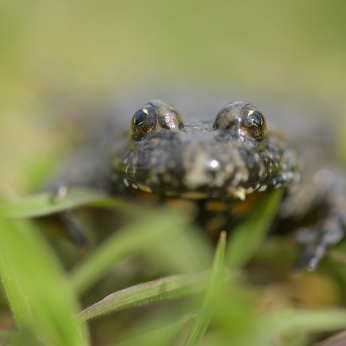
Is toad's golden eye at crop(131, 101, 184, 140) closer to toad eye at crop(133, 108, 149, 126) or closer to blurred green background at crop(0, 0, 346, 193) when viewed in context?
toad eye at crop(133, 108, 149, 126)

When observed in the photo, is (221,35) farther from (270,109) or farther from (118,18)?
(270,109)

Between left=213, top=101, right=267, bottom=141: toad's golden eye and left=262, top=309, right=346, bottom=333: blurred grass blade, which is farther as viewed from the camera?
left=213, top=101, right=267, bottom=141: toad's golden eye

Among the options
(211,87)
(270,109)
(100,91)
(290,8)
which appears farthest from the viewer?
(290,8)

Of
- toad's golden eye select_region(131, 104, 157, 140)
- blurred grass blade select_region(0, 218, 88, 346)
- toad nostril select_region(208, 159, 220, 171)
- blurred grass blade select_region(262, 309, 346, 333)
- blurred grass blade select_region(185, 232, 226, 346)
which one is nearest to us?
blurred grass blade select_region(0, 218, 88, 346)

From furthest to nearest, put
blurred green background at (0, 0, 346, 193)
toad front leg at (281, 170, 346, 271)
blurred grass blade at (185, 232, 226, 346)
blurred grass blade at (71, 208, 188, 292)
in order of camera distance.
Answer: blurred green background at (0, 0, 346, 193) < toad front leg at (281, 170, 346, 271) < blurred grass blade at (71, 208, 188, 292) < blurred grass blade at (185, 232, 226, 346)

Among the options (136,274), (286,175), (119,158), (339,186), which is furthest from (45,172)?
(339,186)

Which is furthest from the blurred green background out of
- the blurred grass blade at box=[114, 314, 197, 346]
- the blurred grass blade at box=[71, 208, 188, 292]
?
the blurred grass blade at box=[114, 314, 197, 346]

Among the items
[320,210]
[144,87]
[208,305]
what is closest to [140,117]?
[208,305]
